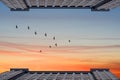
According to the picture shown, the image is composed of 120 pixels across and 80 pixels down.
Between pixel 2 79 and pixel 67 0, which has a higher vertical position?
pixel 67 0

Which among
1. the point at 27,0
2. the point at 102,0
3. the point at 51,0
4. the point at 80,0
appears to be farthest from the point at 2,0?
the point at 102,0

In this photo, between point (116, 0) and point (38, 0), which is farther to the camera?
point (38, 0)

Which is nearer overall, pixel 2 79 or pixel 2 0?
pixel 2 0

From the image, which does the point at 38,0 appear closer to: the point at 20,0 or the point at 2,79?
the point at 20,0

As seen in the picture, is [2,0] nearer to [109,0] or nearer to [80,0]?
[80,0]

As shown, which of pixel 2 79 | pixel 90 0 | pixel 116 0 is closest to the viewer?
pixel 116 0

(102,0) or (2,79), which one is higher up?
(102,0)

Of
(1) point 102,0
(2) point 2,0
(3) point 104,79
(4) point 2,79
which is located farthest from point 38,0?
(3) point 104,79

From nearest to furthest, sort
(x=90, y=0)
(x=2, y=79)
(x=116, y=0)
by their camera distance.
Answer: (x=116, y=0) < (x=90, y=0) < (x=2, y=79)

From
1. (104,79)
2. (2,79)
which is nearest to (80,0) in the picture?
(104,79)
